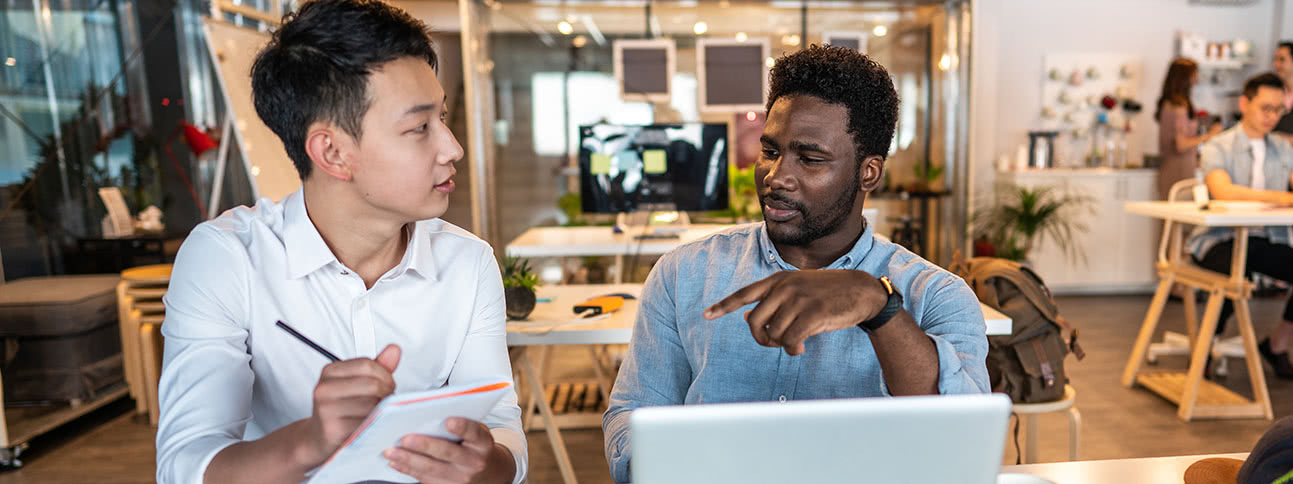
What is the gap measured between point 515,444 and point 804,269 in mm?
531

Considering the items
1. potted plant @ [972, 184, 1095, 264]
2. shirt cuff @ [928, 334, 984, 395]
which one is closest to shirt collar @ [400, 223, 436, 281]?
shirt cuff @ [928, 334, 984, 395]

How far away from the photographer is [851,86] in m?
1.24

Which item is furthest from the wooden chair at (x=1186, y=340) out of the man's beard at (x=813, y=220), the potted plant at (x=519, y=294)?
the man's beard at (x=813, y=220)

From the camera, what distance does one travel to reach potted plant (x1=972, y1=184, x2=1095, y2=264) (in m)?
5.70

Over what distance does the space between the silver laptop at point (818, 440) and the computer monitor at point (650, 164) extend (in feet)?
9.27

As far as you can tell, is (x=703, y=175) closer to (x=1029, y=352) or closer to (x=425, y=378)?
(x=1029, y=352)

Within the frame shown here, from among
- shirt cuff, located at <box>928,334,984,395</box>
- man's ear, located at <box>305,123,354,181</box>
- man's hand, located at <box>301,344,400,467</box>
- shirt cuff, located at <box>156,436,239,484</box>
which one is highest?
man's ear, located at <box>305,123,354,181</box>

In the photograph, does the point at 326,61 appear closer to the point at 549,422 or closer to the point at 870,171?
the point at 870,171

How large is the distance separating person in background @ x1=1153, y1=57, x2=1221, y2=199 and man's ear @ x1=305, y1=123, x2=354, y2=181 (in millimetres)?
6126

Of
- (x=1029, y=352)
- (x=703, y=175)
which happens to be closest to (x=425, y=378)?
(x=1029, y=352)

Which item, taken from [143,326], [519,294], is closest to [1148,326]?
[519,294]

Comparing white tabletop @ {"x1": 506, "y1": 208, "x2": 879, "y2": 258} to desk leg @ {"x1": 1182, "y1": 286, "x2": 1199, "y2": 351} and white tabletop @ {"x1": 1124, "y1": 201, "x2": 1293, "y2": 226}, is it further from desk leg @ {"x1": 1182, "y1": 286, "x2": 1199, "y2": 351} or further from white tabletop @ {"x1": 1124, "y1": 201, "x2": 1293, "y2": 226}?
desk leg @ {"x1": 1182, "y1": 286, "x2": 1199, "y2": 351}

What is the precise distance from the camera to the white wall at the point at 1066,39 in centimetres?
629

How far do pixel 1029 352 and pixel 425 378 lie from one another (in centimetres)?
175
